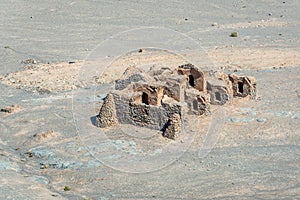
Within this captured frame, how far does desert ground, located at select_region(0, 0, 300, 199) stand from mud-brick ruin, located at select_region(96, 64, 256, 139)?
0.83 meters

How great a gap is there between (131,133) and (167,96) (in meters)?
2.90

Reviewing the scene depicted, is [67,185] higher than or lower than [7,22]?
lower

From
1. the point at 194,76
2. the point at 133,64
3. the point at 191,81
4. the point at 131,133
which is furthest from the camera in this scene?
the point at 133,64

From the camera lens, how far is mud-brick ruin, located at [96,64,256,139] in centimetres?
2500

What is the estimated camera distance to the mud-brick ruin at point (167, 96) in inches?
984

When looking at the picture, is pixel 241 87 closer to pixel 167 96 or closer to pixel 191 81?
pixel 191 81

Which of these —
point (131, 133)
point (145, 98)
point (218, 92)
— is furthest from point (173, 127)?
point (218, 92)

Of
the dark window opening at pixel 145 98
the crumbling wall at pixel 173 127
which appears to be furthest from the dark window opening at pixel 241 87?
the crumbling wall at pixel 173 127

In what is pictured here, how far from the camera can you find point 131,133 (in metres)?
25.2

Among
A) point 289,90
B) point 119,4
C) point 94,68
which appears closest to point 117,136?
point 289,90

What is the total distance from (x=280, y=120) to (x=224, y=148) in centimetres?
413

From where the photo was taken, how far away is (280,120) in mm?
26500

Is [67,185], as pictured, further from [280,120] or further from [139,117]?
[280,120]

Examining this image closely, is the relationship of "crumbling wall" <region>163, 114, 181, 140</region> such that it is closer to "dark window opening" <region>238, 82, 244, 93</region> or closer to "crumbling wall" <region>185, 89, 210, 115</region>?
"crumbling wall" <region>185, 89, 210, 115</region>
